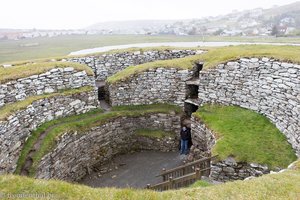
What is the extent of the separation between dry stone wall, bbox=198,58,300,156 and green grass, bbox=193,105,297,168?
370mm

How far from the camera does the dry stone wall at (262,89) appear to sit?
40.1 ft

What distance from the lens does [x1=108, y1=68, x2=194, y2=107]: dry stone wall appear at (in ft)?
56.5

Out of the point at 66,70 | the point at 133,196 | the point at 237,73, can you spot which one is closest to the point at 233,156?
the point at 237,73

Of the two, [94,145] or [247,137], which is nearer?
[247,137]

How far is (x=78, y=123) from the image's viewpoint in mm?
15352

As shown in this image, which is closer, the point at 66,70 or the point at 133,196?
the point at 133,196

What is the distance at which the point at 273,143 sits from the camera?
483 inches

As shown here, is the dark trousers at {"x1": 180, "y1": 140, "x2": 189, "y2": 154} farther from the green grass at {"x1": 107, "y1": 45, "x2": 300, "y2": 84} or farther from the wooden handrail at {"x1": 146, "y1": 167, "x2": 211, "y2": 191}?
the wooden handrail at {"x1": 146, "y1": 167, "x2": 211, "y2": 191}

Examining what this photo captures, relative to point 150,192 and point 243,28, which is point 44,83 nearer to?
A: point 150,192

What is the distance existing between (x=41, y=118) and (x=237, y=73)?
9796 mm

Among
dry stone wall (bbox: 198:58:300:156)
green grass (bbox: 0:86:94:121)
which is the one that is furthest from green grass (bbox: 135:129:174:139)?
green grass (bbox: 0:86:94:121)

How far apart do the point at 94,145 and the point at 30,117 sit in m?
3.70

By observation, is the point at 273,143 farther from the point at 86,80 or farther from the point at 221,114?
the point at 86,80

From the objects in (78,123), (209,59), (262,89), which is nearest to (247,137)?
(262,89)
